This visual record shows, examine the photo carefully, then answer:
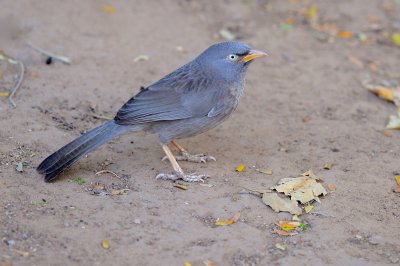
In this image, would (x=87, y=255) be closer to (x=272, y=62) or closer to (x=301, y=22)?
(x=272, y=62)

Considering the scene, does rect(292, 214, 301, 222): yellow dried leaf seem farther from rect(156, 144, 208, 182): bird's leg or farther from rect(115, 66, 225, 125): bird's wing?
rect(115, 66, 225, 125): bird's wing

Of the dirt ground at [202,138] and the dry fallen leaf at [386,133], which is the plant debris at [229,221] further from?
the dry fallen leaf at [386,133]

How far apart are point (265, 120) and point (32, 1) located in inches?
154

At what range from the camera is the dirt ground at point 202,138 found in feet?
16.7

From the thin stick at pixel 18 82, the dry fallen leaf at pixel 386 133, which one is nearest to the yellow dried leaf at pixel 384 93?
the dry fallen leaf at pixel 386 133

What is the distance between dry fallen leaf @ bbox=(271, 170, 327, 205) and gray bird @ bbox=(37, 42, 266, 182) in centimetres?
81

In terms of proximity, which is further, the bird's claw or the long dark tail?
the bird's claw

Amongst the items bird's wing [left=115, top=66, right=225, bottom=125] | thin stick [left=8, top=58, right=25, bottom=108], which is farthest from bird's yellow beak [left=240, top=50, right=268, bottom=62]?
thin stick [left=8, top=58, right=25, bottom=108]

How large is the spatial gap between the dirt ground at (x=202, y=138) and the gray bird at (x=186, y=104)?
343 mm

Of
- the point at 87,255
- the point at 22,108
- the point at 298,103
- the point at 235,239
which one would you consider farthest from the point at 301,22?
the point at 87,255

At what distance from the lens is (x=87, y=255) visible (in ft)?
15.8

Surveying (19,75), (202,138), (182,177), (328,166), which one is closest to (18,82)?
(19,75)

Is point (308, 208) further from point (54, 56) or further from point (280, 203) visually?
point (54, 56)

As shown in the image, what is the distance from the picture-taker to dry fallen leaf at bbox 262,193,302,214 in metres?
5.68
